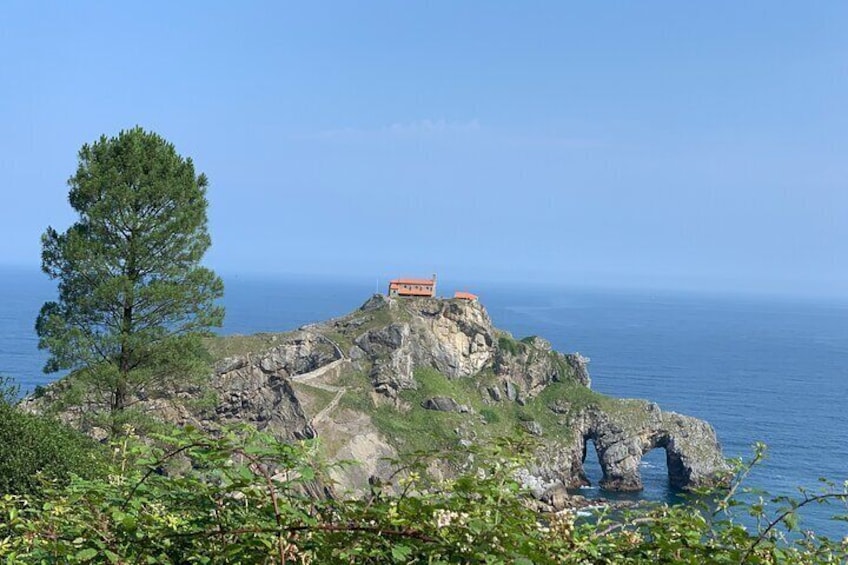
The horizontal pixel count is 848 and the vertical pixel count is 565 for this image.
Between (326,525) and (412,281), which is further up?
(326,525)

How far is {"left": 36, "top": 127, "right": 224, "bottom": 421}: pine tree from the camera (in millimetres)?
26219

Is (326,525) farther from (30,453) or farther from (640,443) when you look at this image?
(640,443)

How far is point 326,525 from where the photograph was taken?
3.99 meters

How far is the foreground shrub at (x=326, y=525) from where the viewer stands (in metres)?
4.00

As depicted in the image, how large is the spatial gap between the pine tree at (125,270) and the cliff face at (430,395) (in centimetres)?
3002

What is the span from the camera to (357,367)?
6894 centimetres

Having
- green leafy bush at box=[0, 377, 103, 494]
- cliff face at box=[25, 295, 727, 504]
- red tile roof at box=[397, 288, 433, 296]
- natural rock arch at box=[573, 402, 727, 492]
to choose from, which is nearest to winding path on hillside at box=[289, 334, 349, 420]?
cliff face at box=[25, 295, 727, 504]

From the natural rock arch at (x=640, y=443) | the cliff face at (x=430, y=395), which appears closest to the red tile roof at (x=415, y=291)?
the cliff face at (x=430, y=395)

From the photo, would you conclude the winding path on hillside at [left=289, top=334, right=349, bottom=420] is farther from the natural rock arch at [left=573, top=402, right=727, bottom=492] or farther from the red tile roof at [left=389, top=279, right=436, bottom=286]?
the natural rock arch at [left=573, top=402, right=727, bottom=492]

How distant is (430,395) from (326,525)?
66.6 m

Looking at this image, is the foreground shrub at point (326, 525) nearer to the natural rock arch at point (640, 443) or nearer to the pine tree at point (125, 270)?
the pine tree at point (125, 270)

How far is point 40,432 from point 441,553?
74.9 ft

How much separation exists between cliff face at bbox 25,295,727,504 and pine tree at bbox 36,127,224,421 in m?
30.0

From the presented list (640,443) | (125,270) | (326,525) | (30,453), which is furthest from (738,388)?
(326,525)
